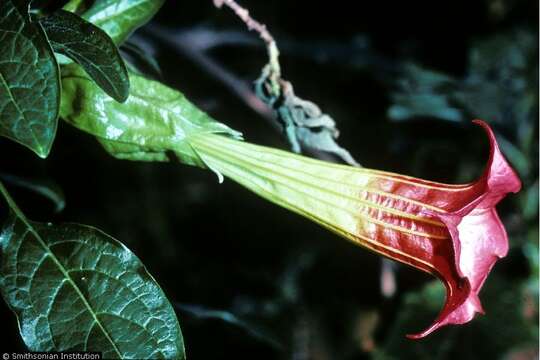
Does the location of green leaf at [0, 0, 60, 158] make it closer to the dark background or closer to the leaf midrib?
the leaf midrib

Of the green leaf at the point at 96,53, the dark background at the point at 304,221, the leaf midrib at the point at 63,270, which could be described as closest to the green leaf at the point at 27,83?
the green leaf at the point at 96,53

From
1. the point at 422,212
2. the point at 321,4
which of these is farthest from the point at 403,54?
the point at 422,212

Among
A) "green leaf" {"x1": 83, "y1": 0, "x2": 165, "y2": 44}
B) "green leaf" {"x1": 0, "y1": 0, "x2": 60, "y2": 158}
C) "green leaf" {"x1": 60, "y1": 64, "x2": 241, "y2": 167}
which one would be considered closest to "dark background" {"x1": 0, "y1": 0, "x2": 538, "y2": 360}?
"green leaf" {"x1": 83, "y1": 0, "x2": 165, "y2": 44}

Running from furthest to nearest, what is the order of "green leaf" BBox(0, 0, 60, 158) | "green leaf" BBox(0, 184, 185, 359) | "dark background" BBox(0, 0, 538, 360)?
"dark background" BBox(0, 0, 538, 360) → "green leaf" BBox(0, 184, 185, 359) → "green leaf" BBox(0, 0, 60, 158)

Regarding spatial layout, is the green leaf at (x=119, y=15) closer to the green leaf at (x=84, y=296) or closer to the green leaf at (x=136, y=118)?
the green leaf at (x=136, y=118)

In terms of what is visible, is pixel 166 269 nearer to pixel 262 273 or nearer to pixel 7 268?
pixel 262 273
